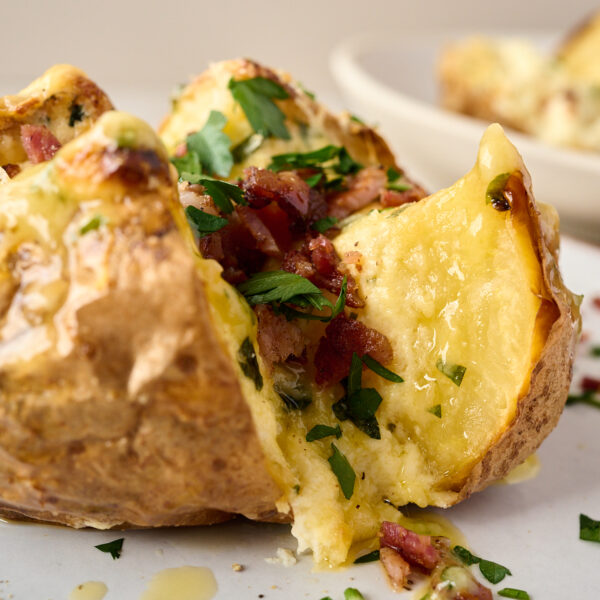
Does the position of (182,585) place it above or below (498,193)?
below

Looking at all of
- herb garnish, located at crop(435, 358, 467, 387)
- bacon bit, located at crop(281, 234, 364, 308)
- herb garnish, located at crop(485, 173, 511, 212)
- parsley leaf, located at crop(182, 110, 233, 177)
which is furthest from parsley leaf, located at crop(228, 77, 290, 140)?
herb garnish, located at crop(435, 358, 467, 387)

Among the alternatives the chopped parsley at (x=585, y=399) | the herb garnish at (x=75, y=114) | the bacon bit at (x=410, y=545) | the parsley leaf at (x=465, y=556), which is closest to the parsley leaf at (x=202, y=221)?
the herb garnish at (x=75, y=114)

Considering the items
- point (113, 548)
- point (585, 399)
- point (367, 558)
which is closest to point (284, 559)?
point (367, 558)

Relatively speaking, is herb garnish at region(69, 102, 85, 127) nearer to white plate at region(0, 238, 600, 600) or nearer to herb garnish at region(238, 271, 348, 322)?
herb garnish at region(238, 271, 348, 322)

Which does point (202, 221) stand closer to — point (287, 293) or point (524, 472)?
point (287, 293)

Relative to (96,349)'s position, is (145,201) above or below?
above

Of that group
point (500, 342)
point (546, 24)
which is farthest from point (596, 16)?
point (500, 342)

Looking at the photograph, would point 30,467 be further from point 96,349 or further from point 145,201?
point 145,201
